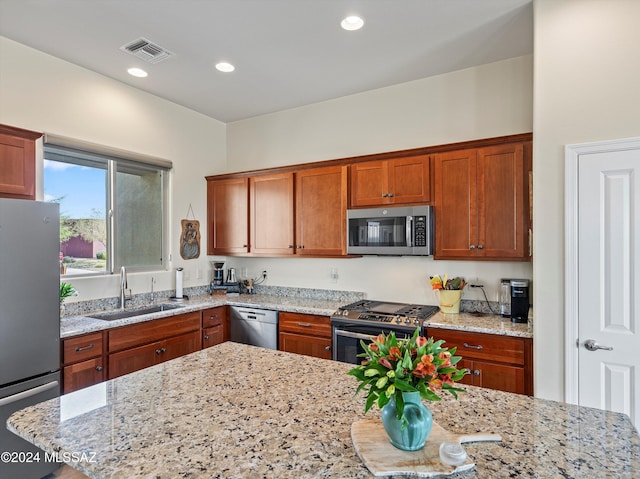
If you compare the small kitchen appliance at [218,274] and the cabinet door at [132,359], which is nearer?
the cabinet door at [132,359]

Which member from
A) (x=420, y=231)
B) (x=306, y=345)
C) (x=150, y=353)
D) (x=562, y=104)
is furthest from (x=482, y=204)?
(x=150, y=353)

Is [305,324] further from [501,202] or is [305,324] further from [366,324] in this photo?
[501,202]

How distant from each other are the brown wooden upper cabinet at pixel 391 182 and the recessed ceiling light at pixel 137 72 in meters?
2.04

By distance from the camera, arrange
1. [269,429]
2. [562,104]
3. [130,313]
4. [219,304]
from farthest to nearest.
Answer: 1. [219,304]
2. [130,313]
3. [562,104]
4. [269,429]

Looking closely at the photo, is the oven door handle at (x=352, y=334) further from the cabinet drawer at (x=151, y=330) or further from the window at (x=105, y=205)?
the window at (x=105, y=205)

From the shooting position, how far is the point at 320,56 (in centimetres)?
302

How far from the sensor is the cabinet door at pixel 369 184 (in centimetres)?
334

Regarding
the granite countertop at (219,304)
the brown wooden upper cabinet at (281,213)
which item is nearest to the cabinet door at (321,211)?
the brown wooden upper cabinet at (281,213)

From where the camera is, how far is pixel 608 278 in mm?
2148

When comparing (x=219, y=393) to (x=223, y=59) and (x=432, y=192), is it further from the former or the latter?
(x=223, y=59)

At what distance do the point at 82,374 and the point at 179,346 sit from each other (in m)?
0.85

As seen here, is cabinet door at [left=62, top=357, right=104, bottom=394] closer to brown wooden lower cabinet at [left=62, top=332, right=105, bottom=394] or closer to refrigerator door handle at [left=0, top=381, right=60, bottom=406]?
brown wooden lower cabinet at [left=62, top=332, right=105, bottom=394]

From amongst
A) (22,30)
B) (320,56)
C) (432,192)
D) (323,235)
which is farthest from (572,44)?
(22,30)

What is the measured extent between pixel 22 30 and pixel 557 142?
3.68 metres
